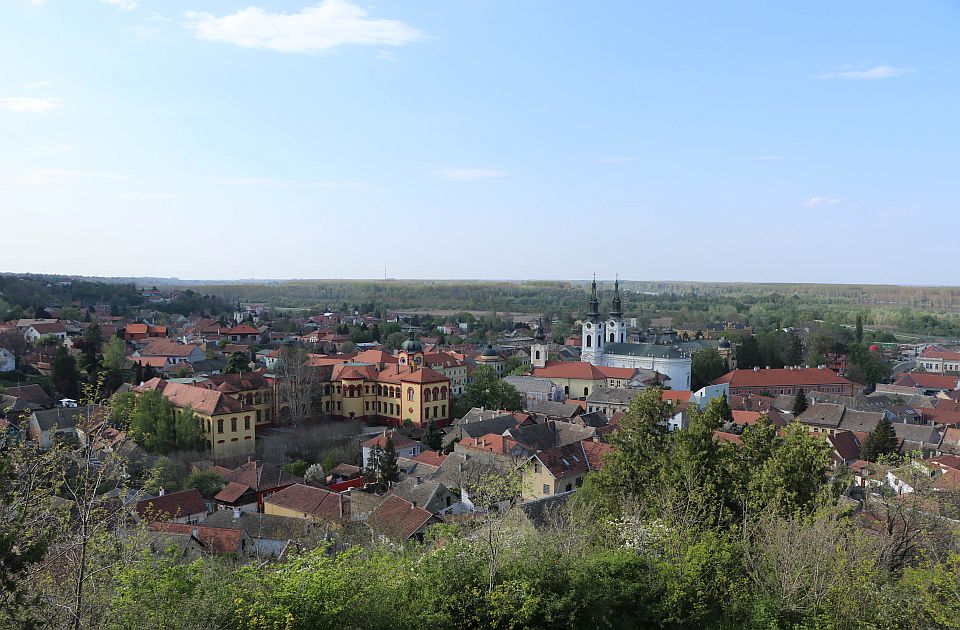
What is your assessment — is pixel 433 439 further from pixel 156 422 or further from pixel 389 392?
pixel 156 422

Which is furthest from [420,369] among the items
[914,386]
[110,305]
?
[110,305]

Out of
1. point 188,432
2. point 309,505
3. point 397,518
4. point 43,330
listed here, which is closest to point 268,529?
point 309,505

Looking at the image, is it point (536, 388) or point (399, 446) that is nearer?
point (399, 446)

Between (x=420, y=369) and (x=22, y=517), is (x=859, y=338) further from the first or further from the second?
(x=22, y=517)

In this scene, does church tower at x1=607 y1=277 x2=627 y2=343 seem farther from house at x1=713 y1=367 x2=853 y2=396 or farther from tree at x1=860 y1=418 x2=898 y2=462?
tree at x1=860 y1=418 x2=898 y2=462

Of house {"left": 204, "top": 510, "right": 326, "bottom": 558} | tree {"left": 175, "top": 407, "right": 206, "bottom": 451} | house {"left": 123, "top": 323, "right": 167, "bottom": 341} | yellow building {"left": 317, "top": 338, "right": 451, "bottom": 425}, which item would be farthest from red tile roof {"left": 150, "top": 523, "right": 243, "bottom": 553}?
house {"left": 123, "top": 323, "right": 167, "bottom": 341}

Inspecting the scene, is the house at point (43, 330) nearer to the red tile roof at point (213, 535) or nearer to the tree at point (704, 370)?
the red tile roof at point (213, 535)
